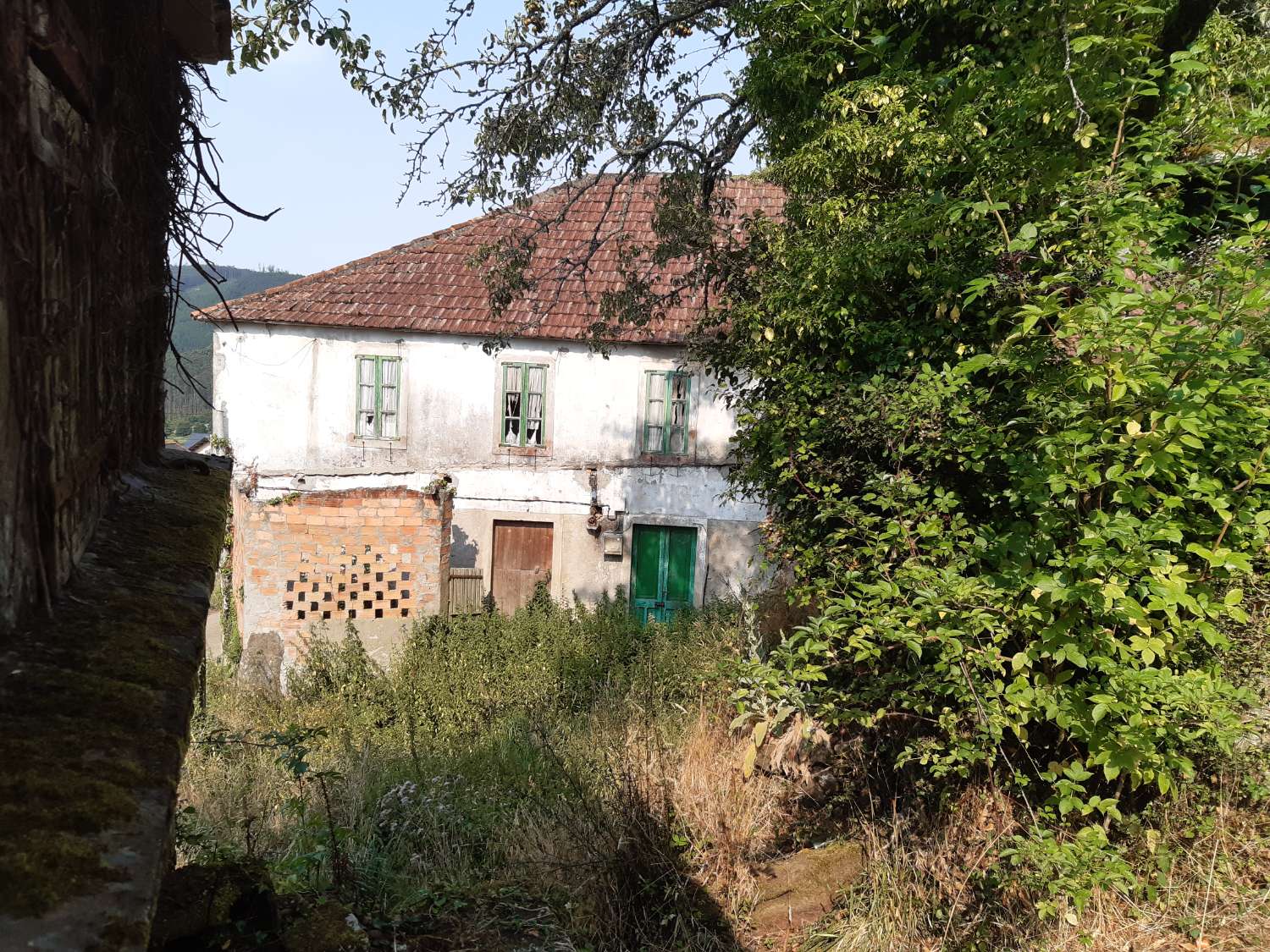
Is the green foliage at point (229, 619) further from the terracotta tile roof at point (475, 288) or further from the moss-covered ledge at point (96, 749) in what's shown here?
the moss-covered ledge at point (96, 749)

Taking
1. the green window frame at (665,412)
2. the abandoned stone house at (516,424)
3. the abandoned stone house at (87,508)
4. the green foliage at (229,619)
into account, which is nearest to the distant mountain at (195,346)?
the abandoned stone house at (87,508)

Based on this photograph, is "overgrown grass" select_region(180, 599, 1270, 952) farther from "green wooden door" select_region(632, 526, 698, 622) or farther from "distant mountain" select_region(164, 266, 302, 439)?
"green wooden door" select_region(632, 526, 698, 622)

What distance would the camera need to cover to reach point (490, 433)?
14.9 m

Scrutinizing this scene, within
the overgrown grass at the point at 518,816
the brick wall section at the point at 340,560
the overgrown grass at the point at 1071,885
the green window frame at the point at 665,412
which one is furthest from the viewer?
the green window frame at the point at 665,412

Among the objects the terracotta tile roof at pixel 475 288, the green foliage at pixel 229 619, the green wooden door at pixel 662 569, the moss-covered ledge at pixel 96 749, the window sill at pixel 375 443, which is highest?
the terracotta tile roof at pixel 475 288

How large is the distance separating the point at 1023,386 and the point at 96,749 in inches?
193

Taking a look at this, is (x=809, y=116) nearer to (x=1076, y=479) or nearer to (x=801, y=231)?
(x=801, y=231)

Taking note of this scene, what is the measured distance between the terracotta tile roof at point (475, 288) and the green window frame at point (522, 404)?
726 mm

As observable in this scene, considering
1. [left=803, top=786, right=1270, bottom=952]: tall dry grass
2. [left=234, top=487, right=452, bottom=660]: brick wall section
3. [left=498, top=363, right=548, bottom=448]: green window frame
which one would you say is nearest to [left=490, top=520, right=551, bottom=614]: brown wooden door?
[left=498, top=363, right=548, bottom=448]: green window frame

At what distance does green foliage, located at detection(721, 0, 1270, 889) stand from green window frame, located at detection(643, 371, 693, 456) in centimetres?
798

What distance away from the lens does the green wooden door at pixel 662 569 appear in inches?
589

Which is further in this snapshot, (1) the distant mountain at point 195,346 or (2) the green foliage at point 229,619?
(2) the green foliage at point 229,619

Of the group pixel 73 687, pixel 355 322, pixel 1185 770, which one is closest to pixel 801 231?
pixel 1185 770

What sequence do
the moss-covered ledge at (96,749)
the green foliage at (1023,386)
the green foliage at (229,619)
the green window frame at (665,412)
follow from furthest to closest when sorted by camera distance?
the green window frame at (665,412)
the green foliage at (229,619)
the green foliage at (1023,386)
the moss-covered ledge at (96,749)
